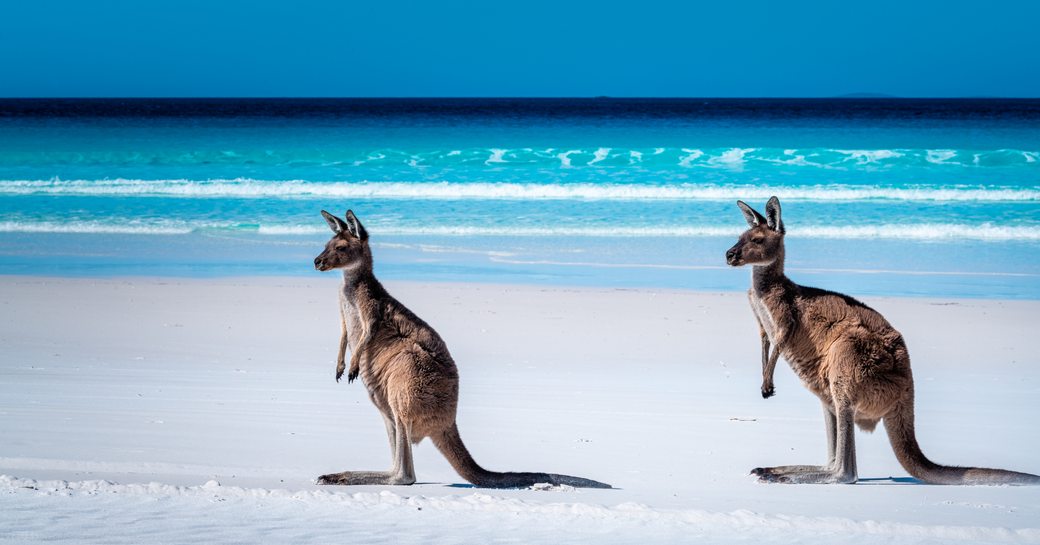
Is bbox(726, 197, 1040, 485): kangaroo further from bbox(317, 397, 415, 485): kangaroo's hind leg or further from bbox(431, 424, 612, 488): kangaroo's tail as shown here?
bbox(317, 397, 415, 485): kangaroo's hind leg

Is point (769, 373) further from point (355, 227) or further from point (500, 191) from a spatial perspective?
point (500, 191)

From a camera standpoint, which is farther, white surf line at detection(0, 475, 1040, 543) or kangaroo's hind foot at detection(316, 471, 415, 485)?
kangaroo's hind foot at detection(316, 471, 415, 485)

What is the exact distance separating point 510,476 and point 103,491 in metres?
1.46

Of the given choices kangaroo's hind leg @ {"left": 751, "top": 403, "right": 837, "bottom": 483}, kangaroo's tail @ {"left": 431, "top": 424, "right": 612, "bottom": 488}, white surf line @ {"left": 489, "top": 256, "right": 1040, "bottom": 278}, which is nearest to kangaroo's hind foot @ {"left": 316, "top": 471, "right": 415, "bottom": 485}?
kangaroo's tail @ {"left": 431, "top": 424, "right": 612, "bottom": 488}

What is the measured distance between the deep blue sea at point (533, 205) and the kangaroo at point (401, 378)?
623 cm

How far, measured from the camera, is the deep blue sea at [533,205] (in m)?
11.9

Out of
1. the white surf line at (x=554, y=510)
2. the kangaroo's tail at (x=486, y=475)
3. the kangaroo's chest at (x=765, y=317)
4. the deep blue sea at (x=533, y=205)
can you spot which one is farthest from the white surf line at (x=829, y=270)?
the white surf line at (x=554, y=510)

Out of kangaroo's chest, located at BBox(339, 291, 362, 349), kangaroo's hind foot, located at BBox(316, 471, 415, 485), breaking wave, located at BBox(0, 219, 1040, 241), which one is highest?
breaking wave, located at BBox(0, 219, 1040, 241)

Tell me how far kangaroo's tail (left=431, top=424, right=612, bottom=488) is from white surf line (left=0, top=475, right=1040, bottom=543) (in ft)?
0.28

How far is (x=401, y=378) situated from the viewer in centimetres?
421

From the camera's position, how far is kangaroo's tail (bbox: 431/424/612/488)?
4277 millimetres

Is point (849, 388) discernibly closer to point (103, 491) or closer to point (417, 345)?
point (417, 345)

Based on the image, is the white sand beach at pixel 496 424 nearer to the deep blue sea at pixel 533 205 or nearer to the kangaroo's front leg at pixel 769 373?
the kangaroo's front leg at pixel 769 373

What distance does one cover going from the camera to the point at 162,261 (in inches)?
484
